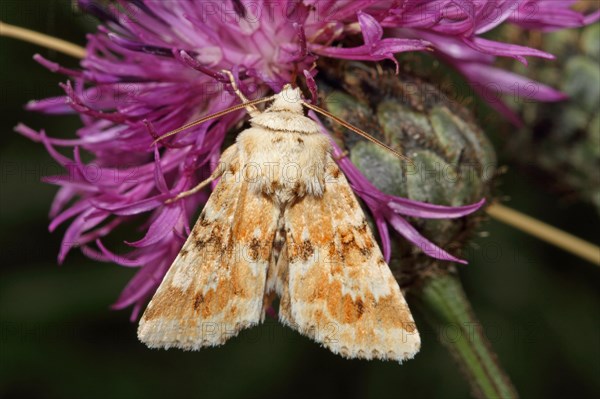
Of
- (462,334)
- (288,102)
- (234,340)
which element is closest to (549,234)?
(462,334)

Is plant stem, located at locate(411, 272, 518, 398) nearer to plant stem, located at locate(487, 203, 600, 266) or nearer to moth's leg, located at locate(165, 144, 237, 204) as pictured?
plant stem, located at locate(487, 203, 600, 266)

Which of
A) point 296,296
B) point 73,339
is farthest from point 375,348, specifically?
point 73,339

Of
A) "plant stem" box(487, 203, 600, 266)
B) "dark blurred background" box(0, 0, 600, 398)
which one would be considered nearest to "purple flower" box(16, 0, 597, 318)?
"plant stem" box(487, 203, 600, 266)

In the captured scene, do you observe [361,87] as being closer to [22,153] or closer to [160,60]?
[160,60]

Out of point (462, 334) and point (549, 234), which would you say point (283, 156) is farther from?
point (549, 234)

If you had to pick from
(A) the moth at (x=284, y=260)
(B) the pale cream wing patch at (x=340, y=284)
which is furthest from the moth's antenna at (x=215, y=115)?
(B) the pale cream wing patch at (x=340, y=284)

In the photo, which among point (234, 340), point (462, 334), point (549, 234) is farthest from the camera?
point (234, 340)

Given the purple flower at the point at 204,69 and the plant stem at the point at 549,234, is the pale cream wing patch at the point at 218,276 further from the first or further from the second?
the plant stem at the point at 549,234
